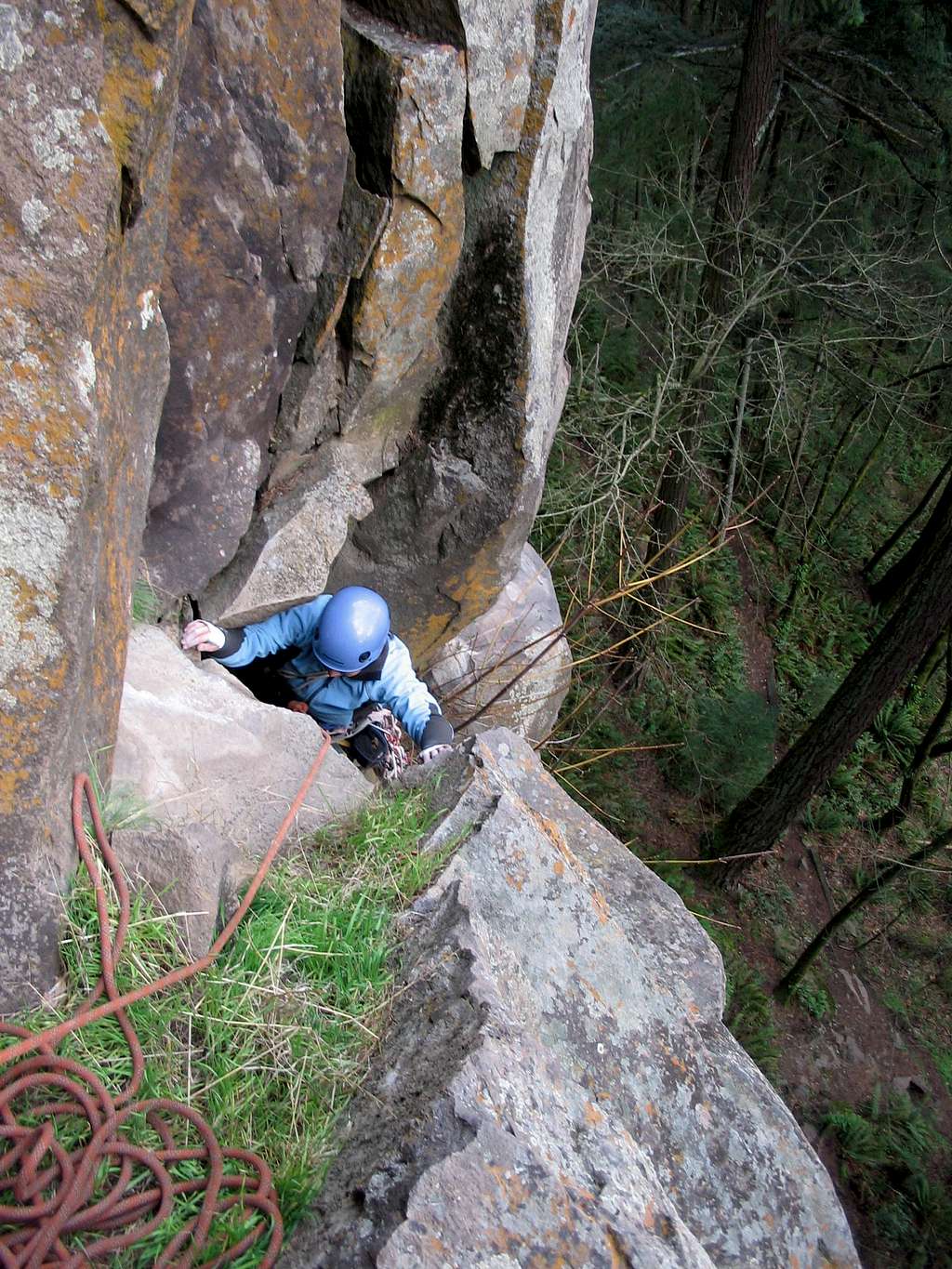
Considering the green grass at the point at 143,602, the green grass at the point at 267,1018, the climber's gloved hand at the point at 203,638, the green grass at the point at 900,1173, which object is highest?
the green grass at the point at 143,602

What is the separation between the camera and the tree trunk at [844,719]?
816cm

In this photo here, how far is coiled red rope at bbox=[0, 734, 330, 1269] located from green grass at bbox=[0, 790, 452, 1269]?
45 mm

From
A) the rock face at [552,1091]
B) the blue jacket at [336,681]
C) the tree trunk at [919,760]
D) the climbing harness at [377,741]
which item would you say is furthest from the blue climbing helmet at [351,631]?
the tree trunk at [919,760]

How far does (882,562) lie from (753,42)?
392 inches

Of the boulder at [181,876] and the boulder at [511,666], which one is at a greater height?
the boulder at [181,876]

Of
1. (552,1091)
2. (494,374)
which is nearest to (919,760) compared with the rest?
(494,374)

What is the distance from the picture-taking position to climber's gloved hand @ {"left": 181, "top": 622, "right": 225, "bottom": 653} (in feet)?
15.4

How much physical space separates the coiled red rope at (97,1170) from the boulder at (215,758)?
23.8 inches

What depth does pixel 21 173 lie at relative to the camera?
8.04 feet

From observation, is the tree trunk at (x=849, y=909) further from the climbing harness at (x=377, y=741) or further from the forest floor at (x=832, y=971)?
the climbing harness at (x=377, y=741)

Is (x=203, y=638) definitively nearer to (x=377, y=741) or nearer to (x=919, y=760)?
(x=377, y=741)

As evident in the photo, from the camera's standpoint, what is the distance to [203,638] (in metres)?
4.76

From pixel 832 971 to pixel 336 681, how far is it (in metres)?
8.51

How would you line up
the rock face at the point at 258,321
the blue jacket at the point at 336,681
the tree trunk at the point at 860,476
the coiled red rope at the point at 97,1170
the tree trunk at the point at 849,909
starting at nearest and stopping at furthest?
1. the coiled red rope at the point at 97,1170
2. the rock face at the point at 258,321
3. the blue jacket at the point at 336,681
4. the tree trunk at the point at 849,909
5. the tree trunk at the point at 860,476
